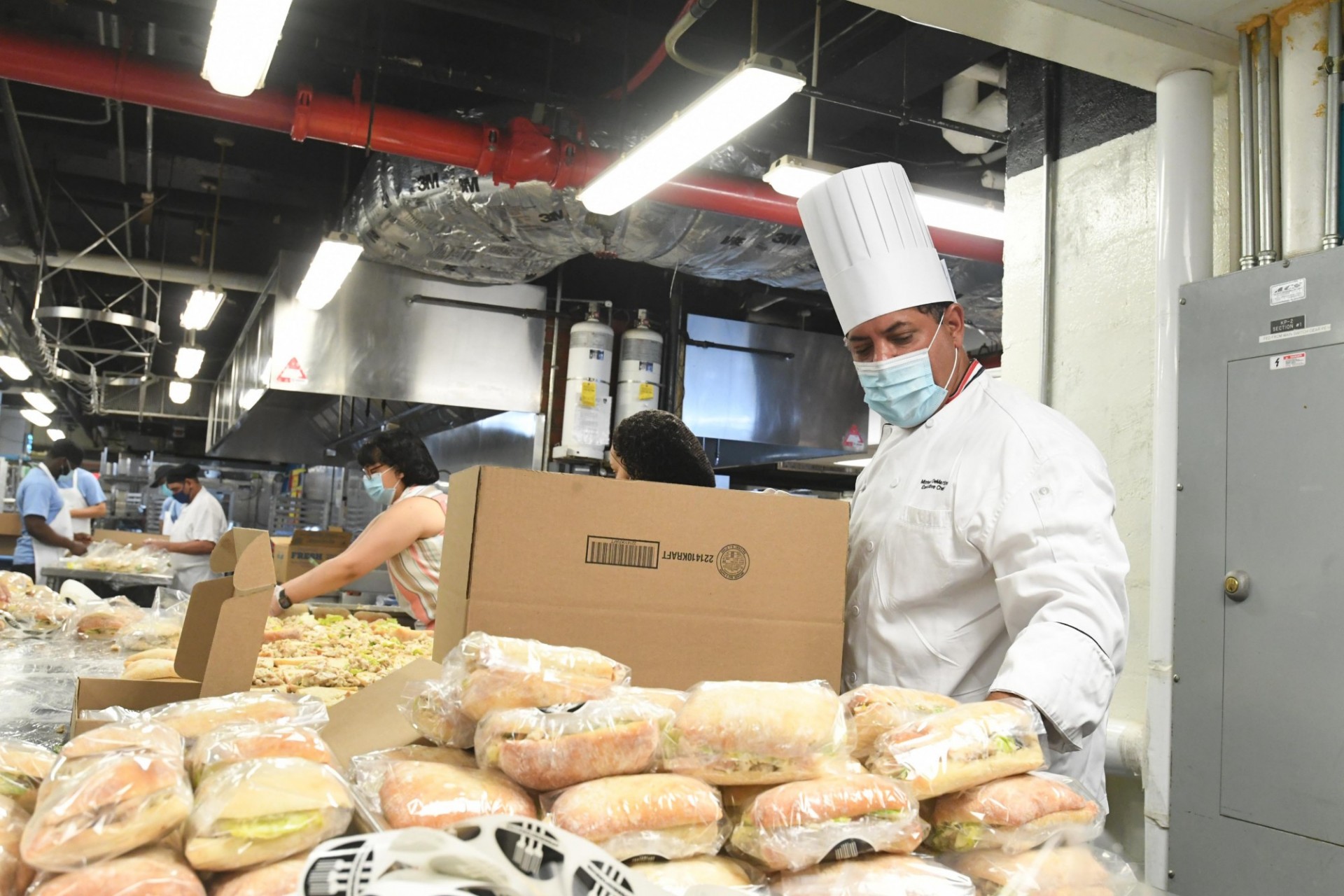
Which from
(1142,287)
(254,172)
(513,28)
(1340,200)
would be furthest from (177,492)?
(1340,200)

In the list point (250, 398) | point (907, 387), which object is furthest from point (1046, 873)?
point (250, 398)

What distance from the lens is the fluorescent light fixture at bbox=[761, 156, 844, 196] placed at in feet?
11.5

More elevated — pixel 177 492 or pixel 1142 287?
pixel 1142 287

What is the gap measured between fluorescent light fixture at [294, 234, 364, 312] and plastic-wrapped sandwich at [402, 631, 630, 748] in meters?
3.91

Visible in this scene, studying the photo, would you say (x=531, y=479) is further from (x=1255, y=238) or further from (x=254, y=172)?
(x=254, y=172)

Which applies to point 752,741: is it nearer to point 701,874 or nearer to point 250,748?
point 701,874

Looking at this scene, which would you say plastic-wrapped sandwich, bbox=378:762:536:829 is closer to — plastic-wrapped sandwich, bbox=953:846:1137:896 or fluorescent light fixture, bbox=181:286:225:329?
plastic-wrapped sandwich, bbox=953:846:1137:896

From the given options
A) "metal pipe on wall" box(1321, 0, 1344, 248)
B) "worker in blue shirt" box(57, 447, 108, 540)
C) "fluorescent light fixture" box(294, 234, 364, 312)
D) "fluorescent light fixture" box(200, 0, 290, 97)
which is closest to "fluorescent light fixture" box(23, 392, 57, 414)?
"worker in blue shirt" box(57, 447, 108, 540)

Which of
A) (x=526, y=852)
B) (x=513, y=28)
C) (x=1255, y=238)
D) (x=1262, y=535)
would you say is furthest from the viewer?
(x=513, y=28)

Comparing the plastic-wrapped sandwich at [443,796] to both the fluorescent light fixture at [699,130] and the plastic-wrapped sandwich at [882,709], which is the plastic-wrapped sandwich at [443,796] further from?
the fluorescent light fixture at [699,130]

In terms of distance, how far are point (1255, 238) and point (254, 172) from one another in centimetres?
664

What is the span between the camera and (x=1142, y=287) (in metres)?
2.89

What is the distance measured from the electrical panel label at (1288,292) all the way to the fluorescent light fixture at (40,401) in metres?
12.2

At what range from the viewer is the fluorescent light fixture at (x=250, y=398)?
7.27m
